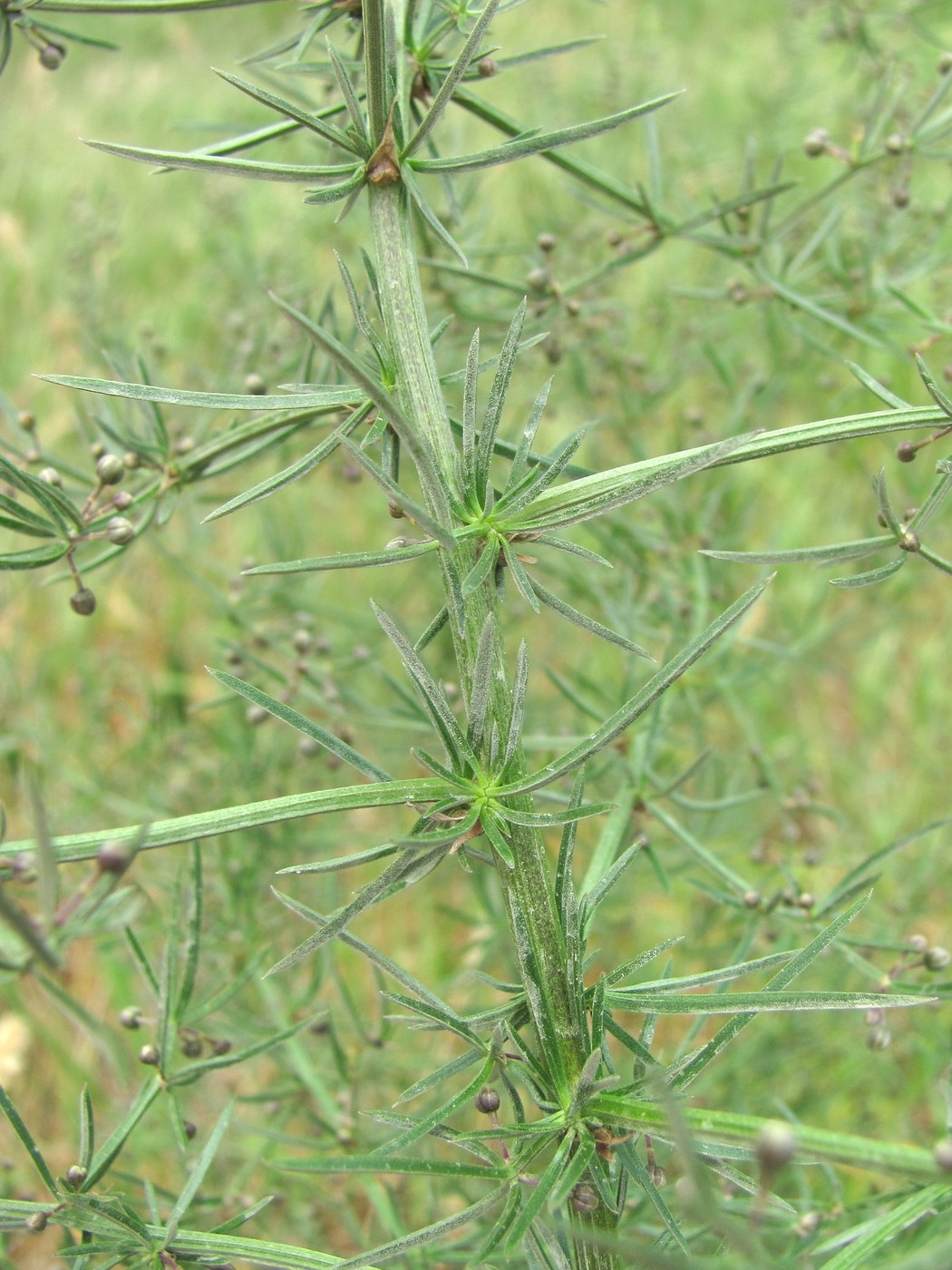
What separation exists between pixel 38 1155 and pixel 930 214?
4.17 feet

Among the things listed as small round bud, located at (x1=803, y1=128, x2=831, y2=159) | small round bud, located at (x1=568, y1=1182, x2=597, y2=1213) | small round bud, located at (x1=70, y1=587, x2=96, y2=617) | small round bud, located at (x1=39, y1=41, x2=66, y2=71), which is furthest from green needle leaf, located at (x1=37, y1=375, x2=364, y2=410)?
small round bud, located at (x1=803, y1=128, x2=831, y2=159)

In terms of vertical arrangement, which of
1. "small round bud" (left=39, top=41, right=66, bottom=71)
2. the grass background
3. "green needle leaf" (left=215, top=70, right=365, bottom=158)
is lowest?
the grass background

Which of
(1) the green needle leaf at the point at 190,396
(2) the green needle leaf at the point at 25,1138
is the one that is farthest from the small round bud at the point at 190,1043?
(1) the green needle leaf at the point at 190,396

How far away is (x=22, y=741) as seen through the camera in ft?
5.58

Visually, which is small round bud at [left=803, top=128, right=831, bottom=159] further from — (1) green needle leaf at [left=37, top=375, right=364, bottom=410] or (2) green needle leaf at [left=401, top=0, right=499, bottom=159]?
(1) green needle leaf at [left=37, top=375, right=364, bottom=410]

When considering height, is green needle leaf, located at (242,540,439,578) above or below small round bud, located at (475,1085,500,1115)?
above

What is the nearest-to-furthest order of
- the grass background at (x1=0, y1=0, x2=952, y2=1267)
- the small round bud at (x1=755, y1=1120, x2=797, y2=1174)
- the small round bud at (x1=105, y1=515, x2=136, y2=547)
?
the small round bud at (x1=755, y1=1120, x2=797, y2=1174) < the small round bud at (x1=105, y1=515, x2=136, y2=547) < the grass background at (x1=0, y1=0, x2=952, y2=1267)

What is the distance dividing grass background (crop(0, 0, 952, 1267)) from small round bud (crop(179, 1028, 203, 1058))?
0.10 m

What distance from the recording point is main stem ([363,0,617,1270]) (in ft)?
1.82

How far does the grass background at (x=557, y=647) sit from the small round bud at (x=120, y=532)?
24 cm

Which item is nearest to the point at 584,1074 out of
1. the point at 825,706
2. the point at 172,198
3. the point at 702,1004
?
the point at 702,1004

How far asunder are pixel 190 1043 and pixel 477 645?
0.39 meters

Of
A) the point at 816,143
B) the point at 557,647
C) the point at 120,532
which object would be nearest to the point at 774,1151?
the point at 120,532

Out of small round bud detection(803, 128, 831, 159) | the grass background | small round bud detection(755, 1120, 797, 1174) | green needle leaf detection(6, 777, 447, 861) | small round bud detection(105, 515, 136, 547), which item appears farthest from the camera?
the grass background
